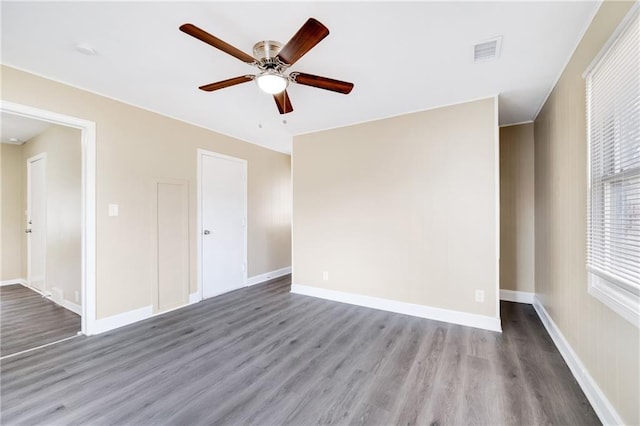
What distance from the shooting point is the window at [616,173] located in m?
1.31

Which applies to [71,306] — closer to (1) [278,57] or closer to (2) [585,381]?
(1) [278,57]

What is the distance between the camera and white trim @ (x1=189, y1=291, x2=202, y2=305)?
3.68 metres

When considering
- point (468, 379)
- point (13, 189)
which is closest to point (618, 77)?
point (468, 379)

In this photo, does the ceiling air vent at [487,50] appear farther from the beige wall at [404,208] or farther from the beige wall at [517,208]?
the beige wall at [517,208]

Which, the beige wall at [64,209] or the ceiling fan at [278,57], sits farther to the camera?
the beige wall at [64,209]

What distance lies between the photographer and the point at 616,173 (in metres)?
1.49

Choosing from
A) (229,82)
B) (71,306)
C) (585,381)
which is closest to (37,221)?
(71,306)

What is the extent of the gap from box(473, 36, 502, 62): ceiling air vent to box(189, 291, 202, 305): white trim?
4212mm

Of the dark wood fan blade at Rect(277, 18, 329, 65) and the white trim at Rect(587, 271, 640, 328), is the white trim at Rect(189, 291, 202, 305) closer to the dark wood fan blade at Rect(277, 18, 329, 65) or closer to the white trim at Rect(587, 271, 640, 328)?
the dark wood fan blade at Rect(277, 18, 329, 65)

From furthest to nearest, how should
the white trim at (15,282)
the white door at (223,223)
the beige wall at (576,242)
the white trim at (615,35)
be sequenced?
the white trim at (15,282) < the white door at (223,223) < the beige wall at (576,242) < the white trim at (615,35)

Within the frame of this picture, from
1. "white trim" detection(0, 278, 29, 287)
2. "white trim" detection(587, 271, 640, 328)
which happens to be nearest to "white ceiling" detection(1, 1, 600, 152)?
"white trim" detection(587, 271, 640, 328)

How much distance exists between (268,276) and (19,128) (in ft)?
14.5

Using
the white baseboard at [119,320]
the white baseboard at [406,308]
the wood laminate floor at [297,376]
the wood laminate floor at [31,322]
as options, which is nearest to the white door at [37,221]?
the wood laminate floor at [31,322]

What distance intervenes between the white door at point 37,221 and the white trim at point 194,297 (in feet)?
8.03
